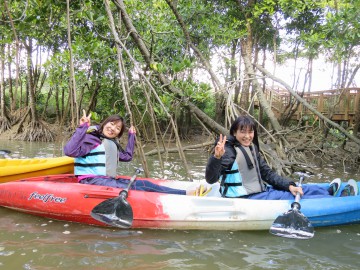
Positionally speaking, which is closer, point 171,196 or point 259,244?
point 259,244

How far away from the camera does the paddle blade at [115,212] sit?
2814 millimetres

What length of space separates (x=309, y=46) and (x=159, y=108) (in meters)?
4.44

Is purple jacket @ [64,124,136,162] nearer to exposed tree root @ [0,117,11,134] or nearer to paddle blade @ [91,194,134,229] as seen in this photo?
paddle blade @ [91,194,134,229]

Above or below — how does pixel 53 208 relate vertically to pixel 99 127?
below

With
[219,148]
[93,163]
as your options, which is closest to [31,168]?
[93,163]

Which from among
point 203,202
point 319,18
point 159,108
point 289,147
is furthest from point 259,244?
point 319,18

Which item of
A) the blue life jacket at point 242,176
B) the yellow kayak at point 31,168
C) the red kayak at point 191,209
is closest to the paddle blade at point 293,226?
the red kayak at point 191,209

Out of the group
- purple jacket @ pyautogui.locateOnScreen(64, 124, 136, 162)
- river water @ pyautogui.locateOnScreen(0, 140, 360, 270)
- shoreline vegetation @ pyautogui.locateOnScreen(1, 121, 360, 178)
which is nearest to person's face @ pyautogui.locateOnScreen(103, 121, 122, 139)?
purple jacket @ pyautogui.locateOnScreen(64, 124, 136, 162)

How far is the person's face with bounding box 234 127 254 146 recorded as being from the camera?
3203 mm

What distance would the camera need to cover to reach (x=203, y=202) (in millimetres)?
3096

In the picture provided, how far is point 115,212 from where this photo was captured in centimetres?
283

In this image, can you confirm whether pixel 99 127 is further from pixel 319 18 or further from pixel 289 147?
pixel 319 18

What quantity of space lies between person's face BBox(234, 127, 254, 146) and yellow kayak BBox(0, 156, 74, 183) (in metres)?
2.03

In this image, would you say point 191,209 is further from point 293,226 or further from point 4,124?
point 4,124
